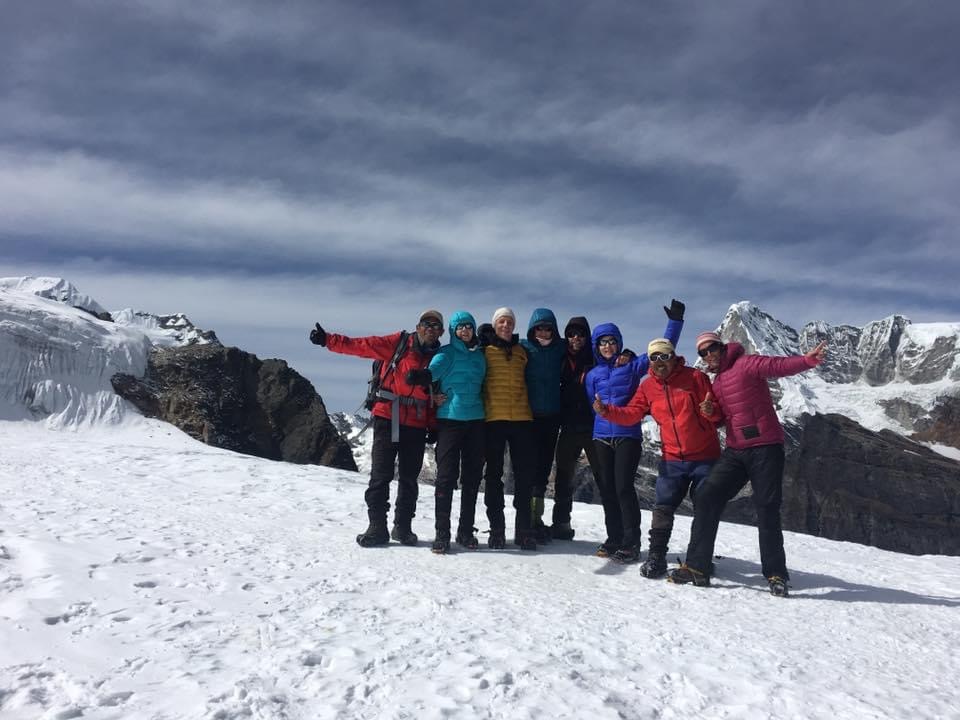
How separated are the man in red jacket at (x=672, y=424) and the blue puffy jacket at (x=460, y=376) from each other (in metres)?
1.39

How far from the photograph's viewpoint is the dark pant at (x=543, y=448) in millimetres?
7367

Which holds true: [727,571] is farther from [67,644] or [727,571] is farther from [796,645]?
[67,644]

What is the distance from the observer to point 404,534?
6.93 metres

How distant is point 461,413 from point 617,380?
179 centimetres

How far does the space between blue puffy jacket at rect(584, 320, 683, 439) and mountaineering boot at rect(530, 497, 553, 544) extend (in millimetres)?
1382

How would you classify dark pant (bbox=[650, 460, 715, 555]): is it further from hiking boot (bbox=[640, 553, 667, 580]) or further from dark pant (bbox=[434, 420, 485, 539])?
dark pant (bbox=[434, 420, 485, 539])

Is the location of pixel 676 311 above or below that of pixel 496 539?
above

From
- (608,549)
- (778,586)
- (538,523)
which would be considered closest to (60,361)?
(538,523)

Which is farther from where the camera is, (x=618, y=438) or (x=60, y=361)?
(x=60, y=361)

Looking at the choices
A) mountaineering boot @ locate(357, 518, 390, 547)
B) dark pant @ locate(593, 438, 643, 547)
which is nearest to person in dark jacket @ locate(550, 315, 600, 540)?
dark pant @ locate(593, 438, 643, 547)

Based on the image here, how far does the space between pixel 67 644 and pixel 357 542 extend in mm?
3410

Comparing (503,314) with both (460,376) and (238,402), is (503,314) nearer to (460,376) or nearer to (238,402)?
(460,376)

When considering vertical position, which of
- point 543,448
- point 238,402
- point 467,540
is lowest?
point 467,540

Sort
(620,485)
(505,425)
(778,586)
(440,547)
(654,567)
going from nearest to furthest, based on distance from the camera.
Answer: (778,586), (654,567), (440,547), (620,485), (505,425)
